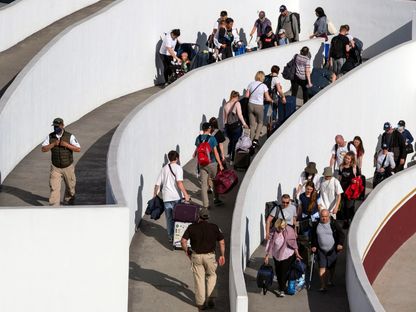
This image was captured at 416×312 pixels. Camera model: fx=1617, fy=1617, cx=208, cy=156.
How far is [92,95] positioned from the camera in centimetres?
3067

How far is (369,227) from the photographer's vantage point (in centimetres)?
2784

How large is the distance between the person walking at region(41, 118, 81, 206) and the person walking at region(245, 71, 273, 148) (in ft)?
22.7

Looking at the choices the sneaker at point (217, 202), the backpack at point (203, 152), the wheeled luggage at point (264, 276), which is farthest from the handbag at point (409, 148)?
the wheeled luggage at point (264, 276)

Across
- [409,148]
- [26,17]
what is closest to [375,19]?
[409,148]

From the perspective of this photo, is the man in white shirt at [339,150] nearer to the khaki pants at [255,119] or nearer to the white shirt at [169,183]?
the khaki pants at [255,119]

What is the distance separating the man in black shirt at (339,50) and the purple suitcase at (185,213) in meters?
11.4

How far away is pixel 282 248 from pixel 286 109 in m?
8.21

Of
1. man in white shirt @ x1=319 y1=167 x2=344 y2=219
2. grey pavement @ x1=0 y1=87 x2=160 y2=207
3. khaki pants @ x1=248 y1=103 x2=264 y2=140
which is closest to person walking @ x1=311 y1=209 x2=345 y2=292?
man in white shirt @ x1=319 y1=167 x2=344 y2=219

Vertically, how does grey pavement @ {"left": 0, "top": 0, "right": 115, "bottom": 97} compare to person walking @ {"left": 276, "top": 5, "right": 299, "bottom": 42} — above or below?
below

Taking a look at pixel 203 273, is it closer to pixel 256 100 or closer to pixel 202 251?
pixel 202 251

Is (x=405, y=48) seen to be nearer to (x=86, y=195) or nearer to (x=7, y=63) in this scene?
(x=7, y=63)

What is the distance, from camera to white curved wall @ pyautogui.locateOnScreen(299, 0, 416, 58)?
39281mm

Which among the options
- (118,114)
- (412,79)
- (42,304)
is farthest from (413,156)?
(42,304)

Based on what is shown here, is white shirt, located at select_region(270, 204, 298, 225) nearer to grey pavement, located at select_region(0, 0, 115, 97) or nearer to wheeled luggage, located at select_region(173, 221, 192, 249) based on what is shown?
wheeled luggage, located at select_region(173, 221, 192, 249)
